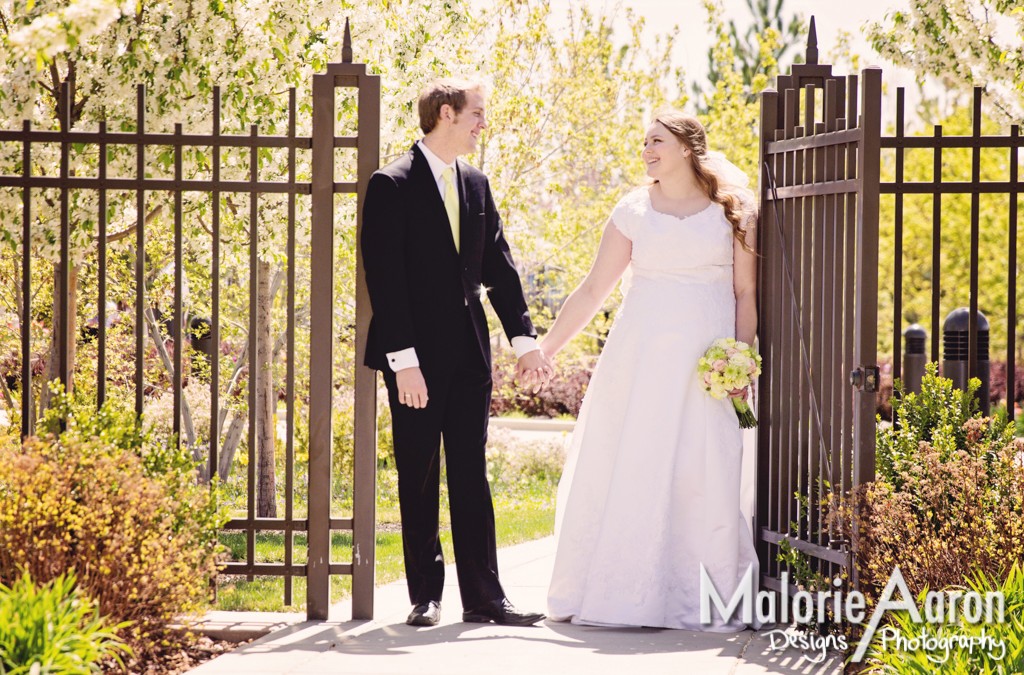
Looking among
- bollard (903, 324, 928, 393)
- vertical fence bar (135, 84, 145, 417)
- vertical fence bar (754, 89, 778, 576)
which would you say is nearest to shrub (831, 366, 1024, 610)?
vertical fence bar (754, 89, 778, 576)

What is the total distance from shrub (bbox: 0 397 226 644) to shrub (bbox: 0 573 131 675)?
499 millimetres

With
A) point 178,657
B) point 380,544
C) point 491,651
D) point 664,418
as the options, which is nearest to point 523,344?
point 664,418

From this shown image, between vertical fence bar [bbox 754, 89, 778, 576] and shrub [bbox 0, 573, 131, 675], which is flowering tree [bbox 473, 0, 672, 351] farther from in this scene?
shrub [bbox 0, 573, 131, 675]

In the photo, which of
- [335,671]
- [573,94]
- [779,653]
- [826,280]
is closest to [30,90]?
[335,671]

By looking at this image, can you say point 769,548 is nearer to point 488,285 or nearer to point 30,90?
point 488,285

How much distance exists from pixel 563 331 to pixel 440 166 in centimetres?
94

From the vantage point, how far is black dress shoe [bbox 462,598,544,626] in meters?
5.22

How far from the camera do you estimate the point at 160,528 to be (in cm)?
451

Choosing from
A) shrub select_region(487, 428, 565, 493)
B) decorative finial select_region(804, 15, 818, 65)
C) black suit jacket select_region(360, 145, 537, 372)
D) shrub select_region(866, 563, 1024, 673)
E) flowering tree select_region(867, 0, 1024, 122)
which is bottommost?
shrub select_region(487, 428, 565, 493)

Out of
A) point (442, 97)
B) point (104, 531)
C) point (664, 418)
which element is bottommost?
point (104, 531)

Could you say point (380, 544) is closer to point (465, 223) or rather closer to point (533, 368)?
point (533, 368)

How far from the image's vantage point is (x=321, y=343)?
523 centimetres

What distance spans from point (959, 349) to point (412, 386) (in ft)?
25.0

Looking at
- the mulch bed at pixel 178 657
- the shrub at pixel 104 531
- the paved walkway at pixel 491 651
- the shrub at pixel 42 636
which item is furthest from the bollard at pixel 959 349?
the shrub at pixel 42 636
